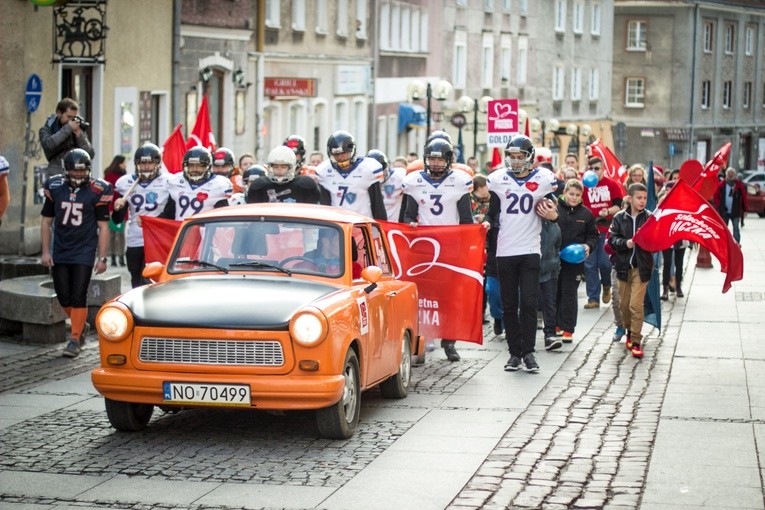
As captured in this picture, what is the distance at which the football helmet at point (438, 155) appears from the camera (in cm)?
1512

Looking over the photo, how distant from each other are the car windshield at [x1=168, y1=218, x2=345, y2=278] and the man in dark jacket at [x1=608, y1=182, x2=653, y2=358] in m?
4.95

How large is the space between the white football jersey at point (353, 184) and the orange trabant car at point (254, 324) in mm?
3412

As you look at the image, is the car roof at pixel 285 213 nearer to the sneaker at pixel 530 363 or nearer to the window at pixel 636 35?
the sneaker at pixel 530 363

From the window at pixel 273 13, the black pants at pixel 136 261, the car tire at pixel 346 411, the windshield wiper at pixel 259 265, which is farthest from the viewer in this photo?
the window at pixel 273 13

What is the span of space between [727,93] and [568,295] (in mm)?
77461

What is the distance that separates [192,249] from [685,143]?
7676 cm

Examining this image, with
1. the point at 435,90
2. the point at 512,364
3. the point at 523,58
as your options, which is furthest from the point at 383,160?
the point at 523,58

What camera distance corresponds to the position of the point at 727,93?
91688 millimetres

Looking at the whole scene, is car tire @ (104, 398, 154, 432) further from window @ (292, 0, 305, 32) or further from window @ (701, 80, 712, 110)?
window @ (701, 80, 712, 110)

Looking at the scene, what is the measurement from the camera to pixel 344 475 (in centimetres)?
970

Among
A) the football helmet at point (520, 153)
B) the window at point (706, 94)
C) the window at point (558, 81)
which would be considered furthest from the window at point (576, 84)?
the football helmet at point (520, 153)

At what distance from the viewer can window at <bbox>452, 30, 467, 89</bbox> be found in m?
62.2

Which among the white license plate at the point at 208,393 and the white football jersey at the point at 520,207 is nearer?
the white license plate at the point at 208,393

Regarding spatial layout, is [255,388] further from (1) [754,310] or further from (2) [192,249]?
(1) [754,310]
